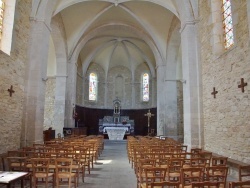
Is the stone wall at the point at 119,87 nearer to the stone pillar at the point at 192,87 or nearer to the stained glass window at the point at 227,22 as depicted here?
the stone pillar at the point at 192,87

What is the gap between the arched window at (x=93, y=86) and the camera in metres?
28.0

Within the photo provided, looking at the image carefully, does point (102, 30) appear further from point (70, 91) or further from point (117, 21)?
point (70, 91)

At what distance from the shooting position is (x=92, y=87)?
28188 mm

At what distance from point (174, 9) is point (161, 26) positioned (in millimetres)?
4351

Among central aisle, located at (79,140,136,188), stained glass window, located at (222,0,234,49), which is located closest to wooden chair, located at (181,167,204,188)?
central aisle, located at (79,140,136,188)

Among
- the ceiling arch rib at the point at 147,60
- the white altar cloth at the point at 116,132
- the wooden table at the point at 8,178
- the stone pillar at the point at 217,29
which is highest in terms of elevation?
the ceiling arch rib at the point at 147,60

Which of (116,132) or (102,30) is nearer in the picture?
(116,132)

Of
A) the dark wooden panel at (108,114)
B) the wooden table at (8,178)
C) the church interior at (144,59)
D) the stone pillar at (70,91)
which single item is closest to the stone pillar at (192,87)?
the church interior at (144,59)

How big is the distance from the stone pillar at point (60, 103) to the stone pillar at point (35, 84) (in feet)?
24.3

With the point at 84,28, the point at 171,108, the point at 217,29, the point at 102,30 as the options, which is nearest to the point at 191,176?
the point at 217,29

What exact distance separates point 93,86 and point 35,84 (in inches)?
669

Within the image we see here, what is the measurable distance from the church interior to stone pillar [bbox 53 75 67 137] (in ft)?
0.28

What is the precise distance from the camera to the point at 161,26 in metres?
18.9

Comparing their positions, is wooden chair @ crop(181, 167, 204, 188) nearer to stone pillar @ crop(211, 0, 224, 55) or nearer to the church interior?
the church interior
